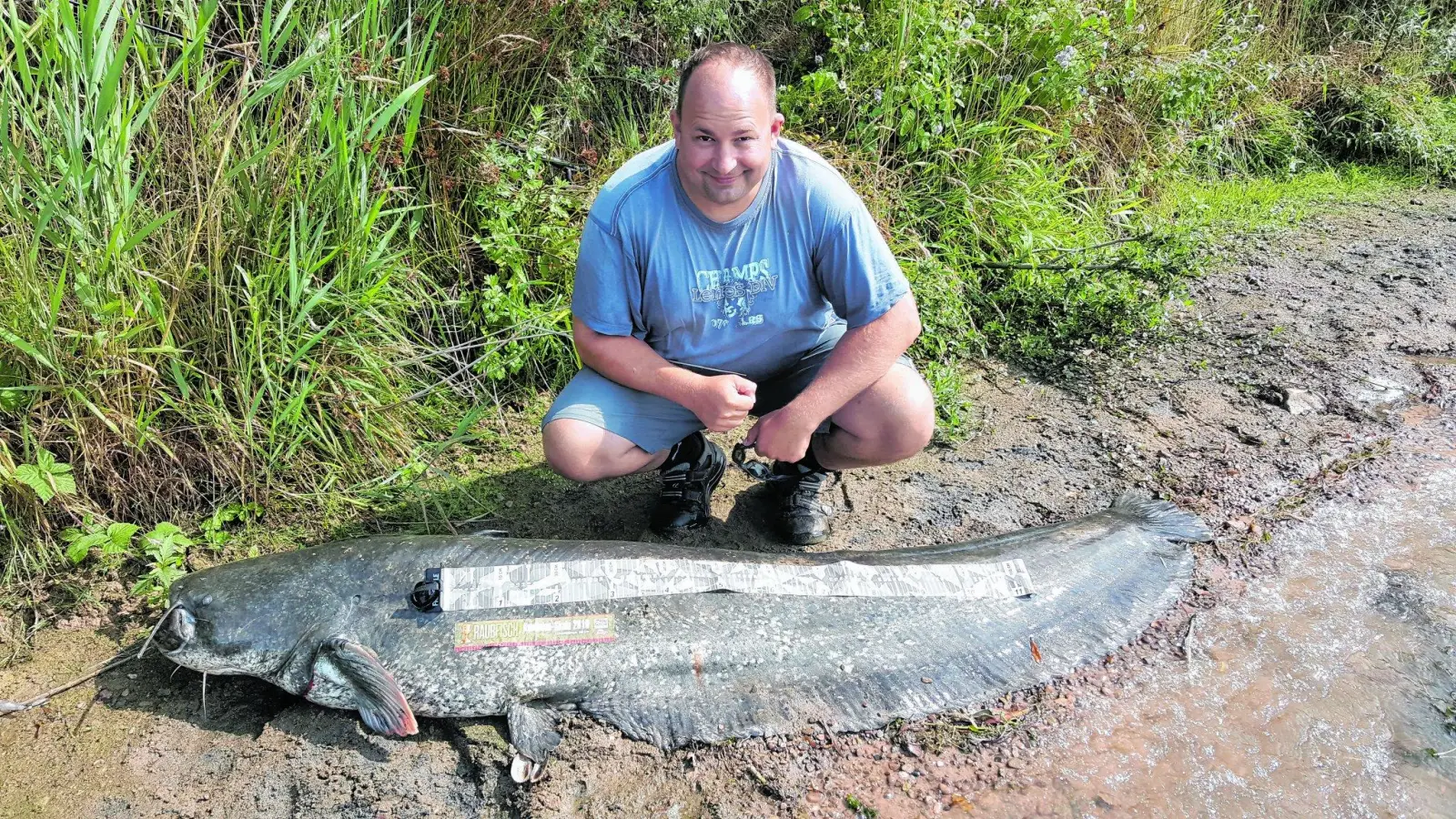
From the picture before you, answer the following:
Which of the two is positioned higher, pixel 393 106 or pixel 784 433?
pixel 393 106

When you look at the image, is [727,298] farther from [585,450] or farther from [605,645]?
[605,645]

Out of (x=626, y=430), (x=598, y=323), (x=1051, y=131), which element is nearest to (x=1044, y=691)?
(x=626, y=430)

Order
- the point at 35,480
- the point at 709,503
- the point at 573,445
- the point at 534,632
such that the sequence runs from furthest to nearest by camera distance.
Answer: the point at 709,503, the point at 573,445, the point at 35,480, the point at 534,632

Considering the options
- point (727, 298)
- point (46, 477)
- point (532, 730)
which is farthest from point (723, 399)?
point (46, 477)

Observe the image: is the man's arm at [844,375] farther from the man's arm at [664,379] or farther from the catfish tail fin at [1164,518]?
the catfish tail fin at [1164,518]

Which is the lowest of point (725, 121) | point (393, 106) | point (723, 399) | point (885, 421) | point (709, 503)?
point (709, 503)

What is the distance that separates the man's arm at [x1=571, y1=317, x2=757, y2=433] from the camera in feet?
9.75

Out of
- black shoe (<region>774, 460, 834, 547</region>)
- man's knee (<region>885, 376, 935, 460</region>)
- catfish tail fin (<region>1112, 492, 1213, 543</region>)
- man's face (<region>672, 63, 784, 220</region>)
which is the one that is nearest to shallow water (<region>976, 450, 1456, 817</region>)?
catfish tail fin (<region>1112, 492, 1213, 543</region>)

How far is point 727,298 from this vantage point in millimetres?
3082

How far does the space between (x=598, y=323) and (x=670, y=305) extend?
240 millimetres

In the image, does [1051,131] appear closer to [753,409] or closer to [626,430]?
[753,409]

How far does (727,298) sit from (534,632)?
120cm

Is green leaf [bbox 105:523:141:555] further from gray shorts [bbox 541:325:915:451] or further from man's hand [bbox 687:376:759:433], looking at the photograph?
man's hand [bbox 687:376:759:433]

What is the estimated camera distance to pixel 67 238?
2900 mm
